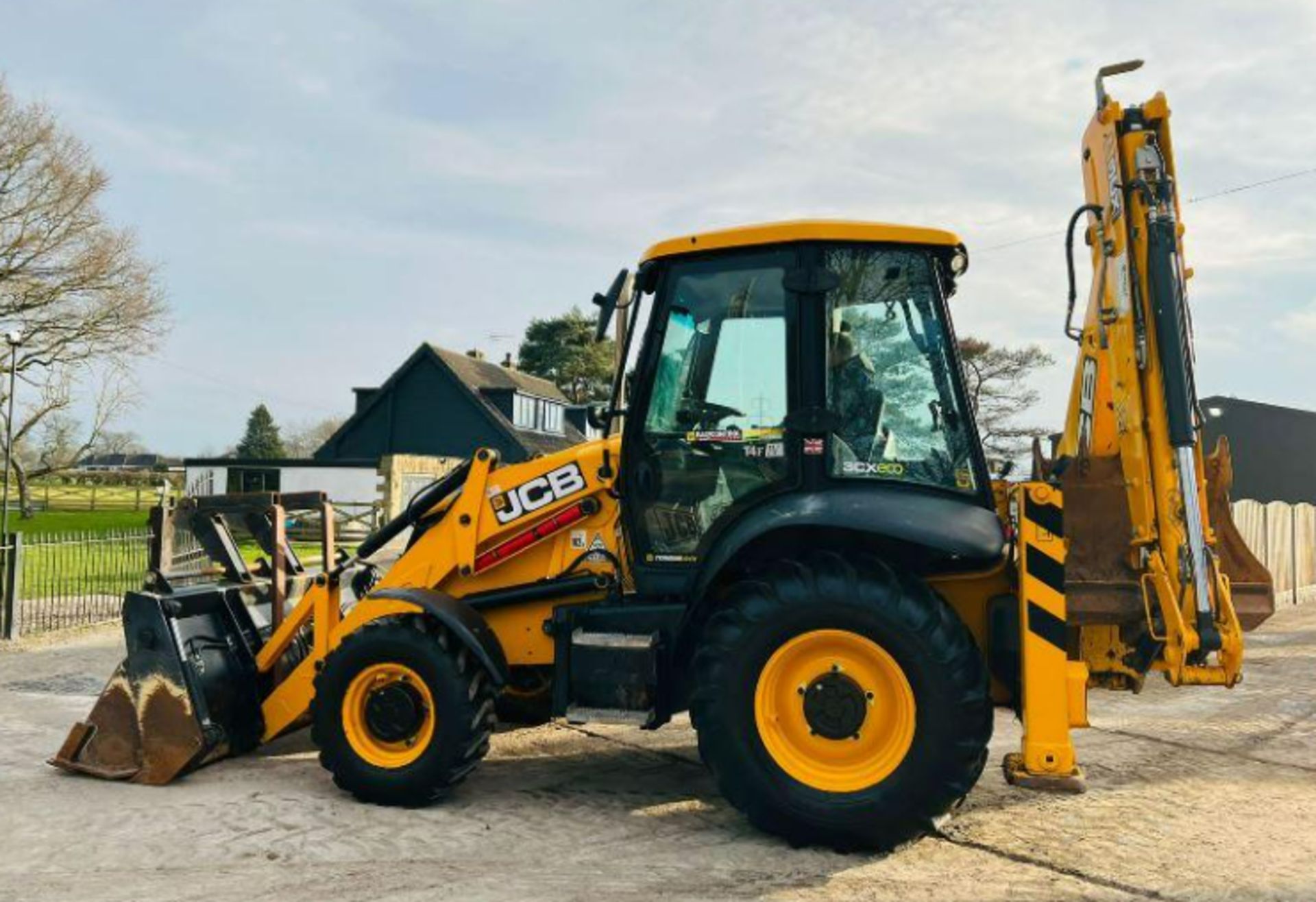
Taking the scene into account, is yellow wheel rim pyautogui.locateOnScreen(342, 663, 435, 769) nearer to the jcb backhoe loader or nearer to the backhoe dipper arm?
the jcb backhoe loader

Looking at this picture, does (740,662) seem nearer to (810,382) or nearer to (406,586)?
(810,382)

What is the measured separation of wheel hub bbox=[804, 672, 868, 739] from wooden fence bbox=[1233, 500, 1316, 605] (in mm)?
12095

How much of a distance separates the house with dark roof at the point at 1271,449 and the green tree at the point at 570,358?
83.6 ft

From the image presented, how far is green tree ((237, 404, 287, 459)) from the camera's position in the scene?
56.4 m

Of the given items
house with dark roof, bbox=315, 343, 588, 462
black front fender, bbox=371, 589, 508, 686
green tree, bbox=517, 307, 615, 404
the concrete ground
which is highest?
green tree, bbox=517, 307, 615, 404

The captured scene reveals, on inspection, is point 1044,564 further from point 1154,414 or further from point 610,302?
point 610,302

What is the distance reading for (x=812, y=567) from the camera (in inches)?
168

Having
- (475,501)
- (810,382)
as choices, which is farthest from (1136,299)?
(475,501)

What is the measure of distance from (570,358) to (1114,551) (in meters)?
40.1

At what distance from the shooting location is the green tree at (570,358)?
43.6m

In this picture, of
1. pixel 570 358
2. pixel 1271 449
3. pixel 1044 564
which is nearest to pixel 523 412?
pixel 570 358

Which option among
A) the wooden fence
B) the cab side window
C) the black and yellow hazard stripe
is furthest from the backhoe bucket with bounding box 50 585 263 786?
the wooden fence

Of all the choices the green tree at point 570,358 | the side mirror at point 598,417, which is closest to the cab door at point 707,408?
the side mirror at point 598,417

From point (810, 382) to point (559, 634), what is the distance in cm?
176
